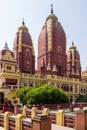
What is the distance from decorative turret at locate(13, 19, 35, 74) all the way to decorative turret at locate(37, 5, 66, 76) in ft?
8.34

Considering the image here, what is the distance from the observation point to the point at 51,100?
108 feet

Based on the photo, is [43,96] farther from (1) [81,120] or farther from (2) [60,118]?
(1) [81,120]

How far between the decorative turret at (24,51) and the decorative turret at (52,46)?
2.54 meters

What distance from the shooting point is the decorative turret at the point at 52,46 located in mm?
55531

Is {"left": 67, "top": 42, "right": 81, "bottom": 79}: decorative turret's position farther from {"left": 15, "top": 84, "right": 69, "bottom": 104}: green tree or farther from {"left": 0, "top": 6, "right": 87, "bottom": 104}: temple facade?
{"left": 15, "top": 84, "right": 69, "bottom": 104}: green tree

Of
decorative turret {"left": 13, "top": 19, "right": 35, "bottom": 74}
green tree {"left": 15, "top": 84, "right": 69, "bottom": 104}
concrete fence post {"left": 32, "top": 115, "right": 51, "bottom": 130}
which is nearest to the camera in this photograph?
concrete fence post {"left": 32, "top": 115, "right": 51, "bottom": 130}

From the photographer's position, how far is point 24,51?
54906mm

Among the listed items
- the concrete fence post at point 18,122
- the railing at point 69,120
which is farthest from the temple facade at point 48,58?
the concrete fence post at point 18,122

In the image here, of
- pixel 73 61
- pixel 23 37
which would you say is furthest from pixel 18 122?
pixel 73 61

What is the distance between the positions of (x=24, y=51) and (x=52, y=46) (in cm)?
655

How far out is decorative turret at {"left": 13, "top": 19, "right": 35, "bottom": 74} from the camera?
5384 centimetres

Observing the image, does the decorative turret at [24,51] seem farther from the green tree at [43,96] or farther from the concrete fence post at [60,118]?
the concrete fence post at [60,118]

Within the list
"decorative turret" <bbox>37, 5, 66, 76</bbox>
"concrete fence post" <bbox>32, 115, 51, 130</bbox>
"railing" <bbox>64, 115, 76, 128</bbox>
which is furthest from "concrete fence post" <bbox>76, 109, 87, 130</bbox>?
"decorative turret" <bbox>37, 5, 66, 76</bbox>

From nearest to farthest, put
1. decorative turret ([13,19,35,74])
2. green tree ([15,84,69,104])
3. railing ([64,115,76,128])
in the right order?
railing ([64,115,76,128])
green tree ([15,84,69,104])
decorative turret ([13,19,35,74])
